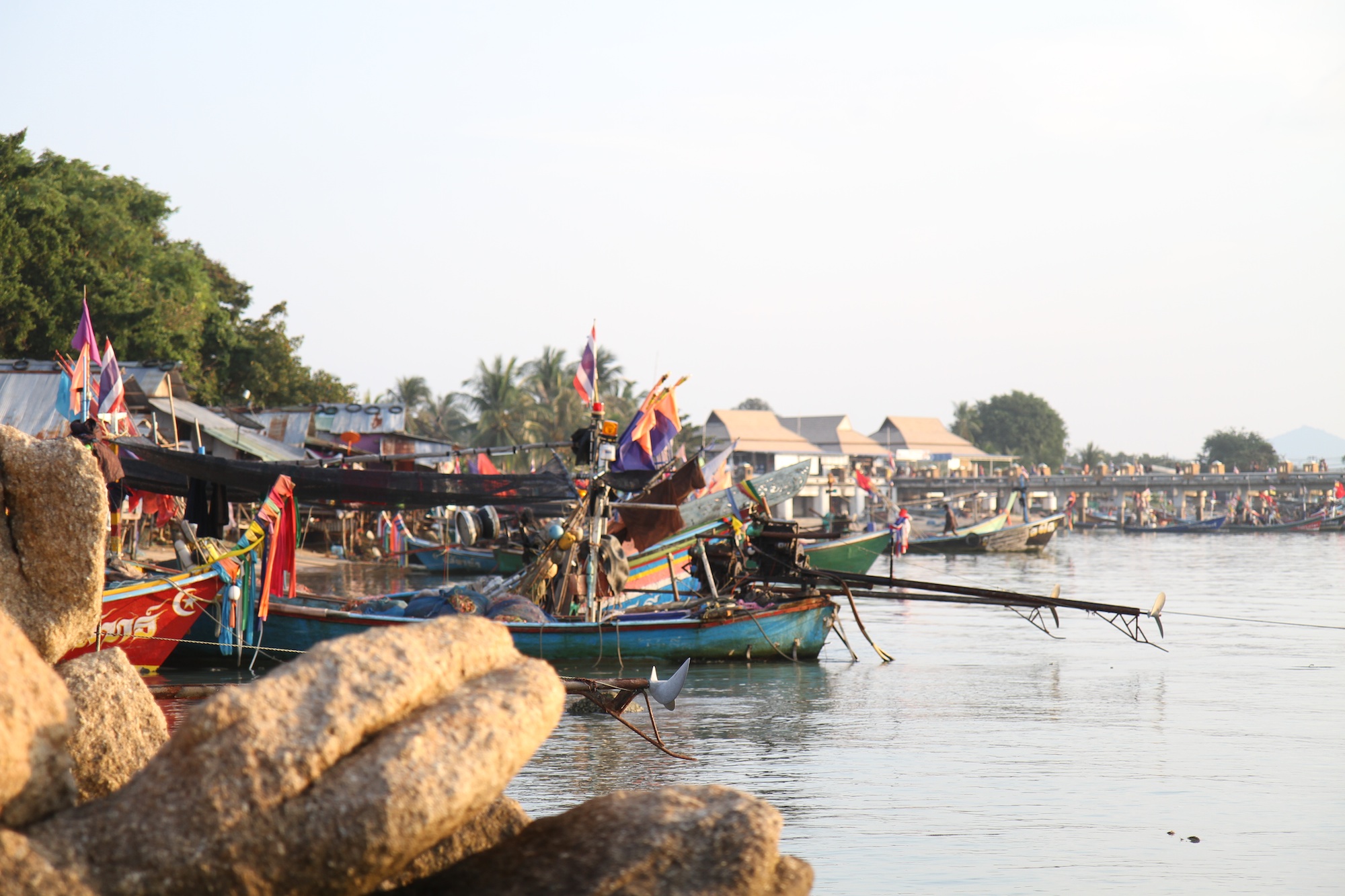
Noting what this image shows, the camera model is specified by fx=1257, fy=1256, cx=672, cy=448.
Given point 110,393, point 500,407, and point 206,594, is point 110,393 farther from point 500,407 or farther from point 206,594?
point 500,407

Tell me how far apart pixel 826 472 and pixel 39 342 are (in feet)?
150

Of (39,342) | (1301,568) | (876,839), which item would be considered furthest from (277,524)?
(1301,568)

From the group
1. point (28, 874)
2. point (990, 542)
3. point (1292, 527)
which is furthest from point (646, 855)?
point (1292, 527)

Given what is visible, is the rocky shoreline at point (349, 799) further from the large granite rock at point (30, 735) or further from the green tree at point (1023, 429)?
the green tree at point (1023, 429)

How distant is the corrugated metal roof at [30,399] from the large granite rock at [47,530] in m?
20.5

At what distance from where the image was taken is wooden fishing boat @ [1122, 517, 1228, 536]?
76562mm

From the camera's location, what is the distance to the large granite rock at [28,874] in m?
4.09

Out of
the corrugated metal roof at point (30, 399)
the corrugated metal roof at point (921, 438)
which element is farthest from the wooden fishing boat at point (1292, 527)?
the corrugated metal roof at point (30, 399)

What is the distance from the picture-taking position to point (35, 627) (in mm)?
5867

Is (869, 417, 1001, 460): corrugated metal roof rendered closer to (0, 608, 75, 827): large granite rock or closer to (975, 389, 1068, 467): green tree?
(975, 389, 1068, 467): green tree

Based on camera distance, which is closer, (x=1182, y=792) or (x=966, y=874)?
(x=966, y=874)

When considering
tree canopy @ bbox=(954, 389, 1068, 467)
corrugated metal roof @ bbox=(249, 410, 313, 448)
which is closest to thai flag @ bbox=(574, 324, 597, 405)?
corrugated metal roof @ bbox=(249, 410, 313, 448)

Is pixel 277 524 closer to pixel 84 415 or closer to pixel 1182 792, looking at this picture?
pixel 84 415

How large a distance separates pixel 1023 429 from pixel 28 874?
108m
